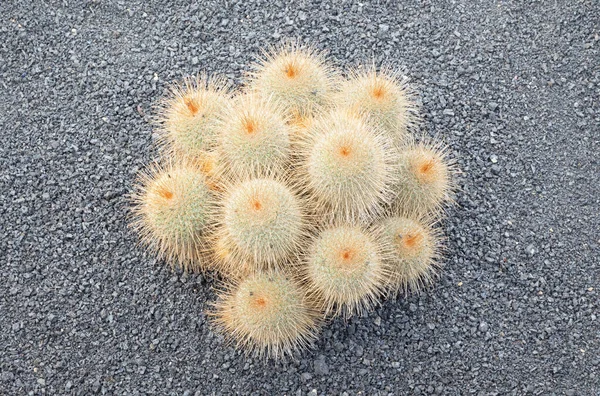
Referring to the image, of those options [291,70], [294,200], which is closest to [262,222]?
[294,200]

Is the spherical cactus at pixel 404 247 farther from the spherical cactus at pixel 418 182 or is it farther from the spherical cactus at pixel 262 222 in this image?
the spherical cactus at pixel 262 222

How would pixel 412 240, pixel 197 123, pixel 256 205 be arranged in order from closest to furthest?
pixel 256 205, pixel 412 240, pixel 197 123

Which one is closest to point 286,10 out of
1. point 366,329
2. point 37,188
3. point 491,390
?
point 37,188

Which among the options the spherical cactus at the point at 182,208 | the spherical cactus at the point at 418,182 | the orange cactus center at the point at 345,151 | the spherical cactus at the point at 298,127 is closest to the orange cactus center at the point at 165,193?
the spherical cactus at the point at 182,208

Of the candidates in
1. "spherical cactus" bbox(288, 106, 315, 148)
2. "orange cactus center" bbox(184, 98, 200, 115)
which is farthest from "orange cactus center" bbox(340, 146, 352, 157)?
"orange cactus center" bbox(184, 98, 200, 115)

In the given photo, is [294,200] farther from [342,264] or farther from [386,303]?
[386,303]

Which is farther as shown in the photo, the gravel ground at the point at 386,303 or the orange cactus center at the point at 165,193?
the gravel ground at the point at 386,303

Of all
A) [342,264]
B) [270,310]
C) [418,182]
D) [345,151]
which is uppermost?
[418,182]
